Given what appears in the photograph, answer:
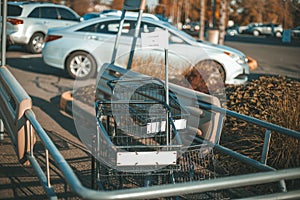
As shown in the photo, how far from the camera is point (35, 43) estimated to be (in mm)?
19688

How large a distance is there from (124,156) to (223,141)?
2825mm

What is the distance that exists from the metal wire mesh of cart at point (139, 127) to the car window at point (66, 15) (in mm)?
14933

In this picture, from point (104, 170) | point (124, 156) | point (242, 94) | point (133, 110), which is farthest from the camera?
point (242, 94)

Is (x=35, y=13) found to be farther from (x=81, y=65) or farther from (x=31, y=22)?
(x=81, y=65)

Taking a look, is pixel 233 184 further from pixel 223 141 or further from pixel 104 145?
pixel 223 141

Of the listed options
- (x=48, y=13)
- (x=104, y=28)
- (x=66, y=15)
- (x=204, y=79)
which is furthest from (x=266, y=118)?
(x=66, y=15)

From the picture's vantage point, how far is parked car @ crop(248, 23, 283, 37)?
65.9 meters

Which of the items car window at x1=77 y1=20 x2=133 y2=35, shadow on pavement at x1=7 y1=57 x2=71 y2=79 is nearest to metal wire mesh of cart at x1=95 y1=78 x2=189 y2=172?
car window at x1=77 y1=20 x2=133 y2=35

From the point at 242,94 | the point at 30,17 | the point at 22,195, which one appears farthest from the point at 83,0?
the point at 22,195

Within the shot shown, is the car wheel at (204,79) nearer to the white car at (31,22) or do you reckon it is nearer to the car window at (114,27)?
the car window at (114,27)

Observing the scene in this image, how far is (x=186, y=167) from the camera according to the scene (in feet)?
16.7

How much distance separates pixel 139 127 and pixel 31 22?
49.7 feet

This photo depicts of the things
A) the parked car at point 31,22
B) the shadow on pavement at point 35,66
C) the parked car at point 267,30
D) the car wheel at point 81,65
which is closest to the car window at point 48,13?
the parked car at point 31,22

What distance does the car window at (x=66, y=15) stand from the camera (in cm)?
2077
